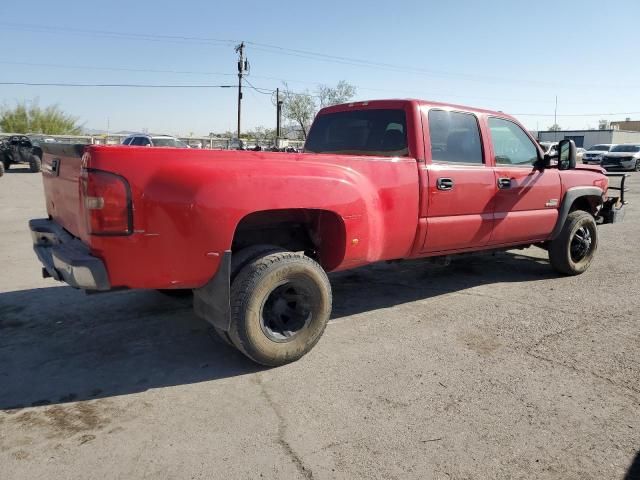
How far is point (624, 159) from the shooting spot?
2808 cm

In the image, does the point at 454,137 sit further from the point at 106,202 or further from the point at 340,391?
the point at 106,202

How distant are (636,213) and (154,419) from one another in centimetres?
1264

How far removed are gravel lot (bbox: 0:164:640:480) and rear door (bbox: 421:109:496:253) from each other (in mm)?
730

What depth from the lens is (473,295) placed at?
5.26 metres

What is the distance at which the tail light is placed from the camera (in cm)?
275

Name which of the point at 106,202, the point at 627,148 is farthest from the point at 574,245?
the point at 627,148

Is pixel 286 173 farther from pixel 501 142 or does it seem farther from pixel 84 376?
pixel 501 142

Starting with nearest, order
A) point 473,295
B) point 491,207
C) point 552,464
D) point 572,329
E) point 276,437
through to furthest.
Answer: point 552,464, point 276,437, point 572,329, point 491,207, point 473,295

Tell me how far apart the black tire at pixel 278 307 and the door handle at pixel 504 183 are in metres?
2.35

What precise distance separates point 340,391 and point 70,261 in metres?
1.81

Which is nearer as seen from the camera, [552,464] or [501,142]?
[552,464]

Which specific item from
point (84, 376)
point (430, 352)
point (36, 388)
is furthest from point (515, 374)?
point (36, 388)

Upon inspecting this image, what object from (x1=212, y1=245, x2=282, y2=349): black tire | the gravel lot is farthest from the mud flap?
the gravel lot

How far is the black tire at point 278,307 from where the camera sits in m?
3.21
